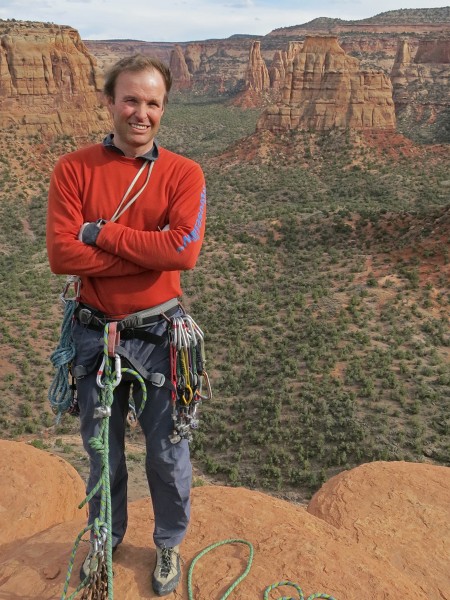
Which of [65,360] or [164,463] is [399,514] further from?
[65,360]

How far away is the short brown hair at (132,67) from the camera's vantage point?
3.18 meters

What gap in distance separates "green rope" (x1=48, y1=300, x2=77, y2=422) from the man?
0.22ft

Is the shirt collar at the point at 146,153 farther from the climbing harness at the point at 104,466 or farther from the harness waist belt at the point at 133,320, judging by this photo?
the climbing harness at the point at 104,466

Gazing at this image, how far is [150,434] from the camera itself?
374 centimetres

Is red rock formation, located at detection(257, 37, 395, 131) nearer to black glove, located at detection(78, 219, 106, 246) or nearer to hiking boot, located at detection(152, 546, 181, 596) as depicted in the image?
black glove, located at detection(78, 219, 106, 246)

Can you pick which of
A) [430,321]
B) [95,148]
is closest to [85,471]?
[95,148]

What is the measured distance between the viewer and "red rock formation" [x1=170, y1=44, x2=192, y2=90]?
5413 inches

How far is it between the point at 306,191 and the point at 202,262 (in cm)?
1826

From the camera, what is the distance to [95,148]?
11.3 ft

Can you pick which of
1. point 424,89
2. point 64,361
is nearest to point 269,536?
point 64,361

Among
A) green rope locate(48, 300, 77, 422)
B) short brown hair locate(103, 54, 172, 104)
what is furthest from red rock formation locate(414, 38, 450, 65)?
green rope locate(48, 300, 77, 422)

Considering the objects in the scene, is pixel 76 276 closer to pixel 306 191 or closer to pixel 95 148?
pixel 95 148

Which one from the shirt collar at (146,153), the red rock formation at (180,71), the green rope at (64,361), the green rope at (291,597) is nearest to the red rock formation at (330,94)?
the shirt collar at (146,153)

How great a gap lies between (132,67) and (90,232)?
1.08 meters
